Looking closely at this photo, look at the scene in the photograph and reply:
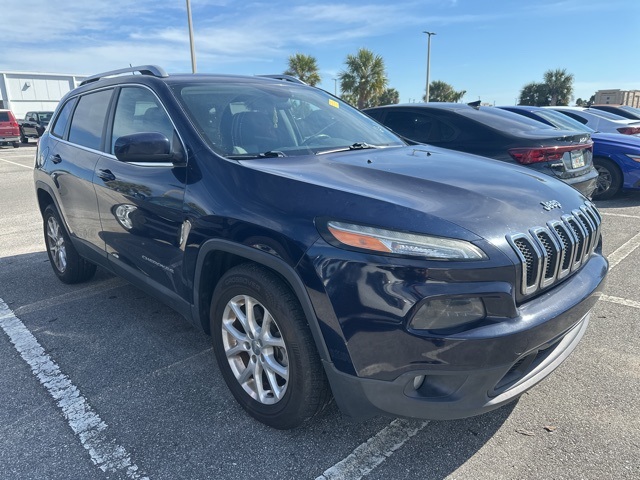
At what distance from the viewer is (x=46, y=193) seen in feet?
14.9

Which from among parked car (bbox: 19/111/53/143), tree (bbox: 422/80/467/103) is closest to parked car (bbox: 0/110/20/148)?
parked car (bbox: 19/111/53/143)

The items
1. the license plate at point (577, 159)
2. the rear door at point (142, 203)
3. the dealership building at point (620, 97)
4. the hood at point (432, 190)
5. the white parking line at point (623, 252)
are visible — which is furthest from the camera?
the dealership building at point (620, 97)

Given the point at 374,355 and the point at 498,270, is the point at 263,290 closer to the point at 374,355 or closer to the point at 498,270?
the point at 374,355

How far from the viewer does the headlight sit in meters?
1.83

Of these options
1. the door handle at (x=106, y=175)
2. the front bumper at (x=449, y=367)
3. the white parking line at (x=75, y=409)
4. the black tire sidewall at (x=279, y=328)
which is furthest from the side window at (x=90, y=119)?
the front bumper at (x=449, y=367)

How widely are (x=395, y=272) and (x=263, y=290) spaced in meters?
0.66

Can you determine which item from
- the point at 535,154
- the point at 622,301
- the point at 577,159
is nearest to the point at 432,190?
the point at 622,301

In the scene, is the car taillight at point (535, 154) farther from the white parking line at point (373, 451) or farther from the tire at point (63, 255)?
the tire at point (63, 255)

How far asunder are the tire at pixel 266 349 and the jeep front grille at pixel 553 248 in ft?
3.05

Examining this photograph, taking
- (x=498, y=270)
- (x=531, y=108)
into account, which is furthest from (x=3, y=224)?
(x=531, y=108)

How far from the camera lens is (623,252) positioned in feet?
16.9

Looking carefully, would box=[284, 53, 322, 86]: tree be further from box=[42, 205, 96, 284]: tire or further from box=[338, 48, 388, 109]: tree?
box=[42, 205, 96, 284]: tire

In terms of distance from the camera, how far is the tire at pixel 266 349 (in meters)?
2.12

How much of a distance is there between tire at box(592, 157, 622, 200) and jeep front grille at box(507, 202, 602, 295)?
249 inches
